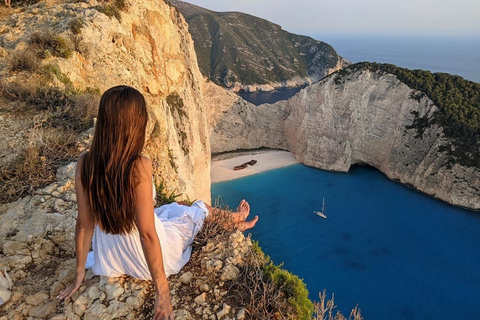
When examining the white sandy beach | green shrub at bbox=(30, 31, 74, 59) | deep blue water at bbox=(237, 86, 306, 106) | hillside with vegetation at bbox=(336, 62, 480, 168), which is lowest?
the white sandy beach

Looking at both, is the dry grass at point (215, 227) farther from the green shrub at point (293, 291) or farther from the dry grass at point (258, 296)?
the green shrub at point (293, 291)

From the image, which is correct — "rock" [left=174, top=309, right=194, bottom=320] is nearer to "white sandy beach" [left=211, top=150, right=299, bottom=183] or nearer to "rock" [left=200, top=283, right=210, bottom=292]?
"rock" [left=200, top=283, right=210, bottom=292]

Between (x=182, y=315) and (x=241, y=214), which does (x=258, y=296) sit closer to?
(x=182, y=315)

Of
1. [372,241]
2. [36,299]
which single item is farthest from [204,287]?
[372,241]

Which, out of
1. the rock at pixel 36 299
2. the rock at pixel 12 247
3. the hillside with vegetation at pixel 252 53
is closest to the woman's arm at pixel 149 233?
the rock at pixel 36 299

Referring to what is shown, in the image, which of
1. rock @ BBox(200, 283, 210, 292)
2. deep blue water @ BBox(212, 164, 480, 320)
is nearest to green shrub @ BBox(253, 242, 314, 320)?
rock @ BBox(200, 283, 210, 292)
